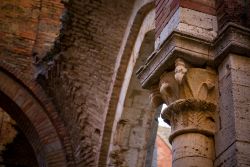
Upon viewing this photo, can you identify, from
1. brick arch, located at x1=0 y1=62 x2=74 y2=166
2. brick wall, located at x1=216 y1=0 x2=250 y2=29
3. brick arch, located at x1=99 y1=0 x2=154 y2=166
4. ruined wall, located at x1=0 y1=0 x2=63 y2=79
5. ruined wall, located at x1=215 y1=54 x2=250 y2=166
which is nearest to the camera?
ruined wall, located at x1=215 y1=54 x2=250 y2=166

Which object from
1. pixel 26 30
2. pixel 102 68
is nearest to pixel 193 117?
pixel 102 68

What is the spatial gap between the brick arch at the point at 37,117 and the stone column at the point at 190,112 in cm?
359

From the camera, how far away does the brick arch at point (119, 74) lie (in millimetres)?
6258

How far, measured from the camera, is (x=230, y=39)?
312 centimetres

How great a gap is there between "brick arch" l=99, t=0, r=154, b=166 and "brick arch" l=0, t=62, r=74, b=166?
23.0 inches

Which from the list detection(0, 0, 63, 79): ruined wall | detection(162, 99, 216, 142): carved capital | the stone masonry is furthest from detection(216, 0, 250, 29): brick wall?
detection(0, 0, 63, 79): ruined wall

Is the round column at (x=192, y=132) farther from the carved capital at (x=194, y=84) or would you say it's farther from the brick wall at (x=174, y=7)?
the brick wall at (x=174, y=7)

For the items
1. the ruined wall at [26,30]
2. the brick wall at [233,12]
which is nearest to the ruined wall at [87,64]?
the ruined wall at [26,30]

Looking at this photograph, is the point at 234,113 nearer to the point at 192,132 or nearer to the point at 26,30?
the point at 192,132

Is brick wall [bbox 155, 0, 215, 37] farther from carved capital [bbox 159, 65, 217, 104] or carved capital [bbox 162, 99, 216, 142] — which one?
carved capital [bbox 162, 99, 216, 142]

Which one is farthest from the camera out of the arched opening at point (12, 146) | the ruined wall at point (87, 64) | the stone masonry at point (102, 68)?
the arched opening at point (12, 146)

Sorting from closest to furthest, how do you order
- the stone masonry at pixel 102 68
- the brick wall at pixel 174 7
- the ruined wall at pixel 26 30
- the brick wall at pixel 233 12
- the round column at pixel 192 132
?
the round column at pixel 192 132 < the stone masonry at pixel 102 68 < the brick wall at pixel 233 12 < the brick wall at pixel 174 7 < the ruined wall at pixel 26 30

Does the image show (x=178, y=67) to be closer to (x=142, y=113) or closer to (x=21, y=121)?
(x=142, y=113)

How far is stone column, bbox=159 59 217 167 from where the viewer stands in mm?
2949
